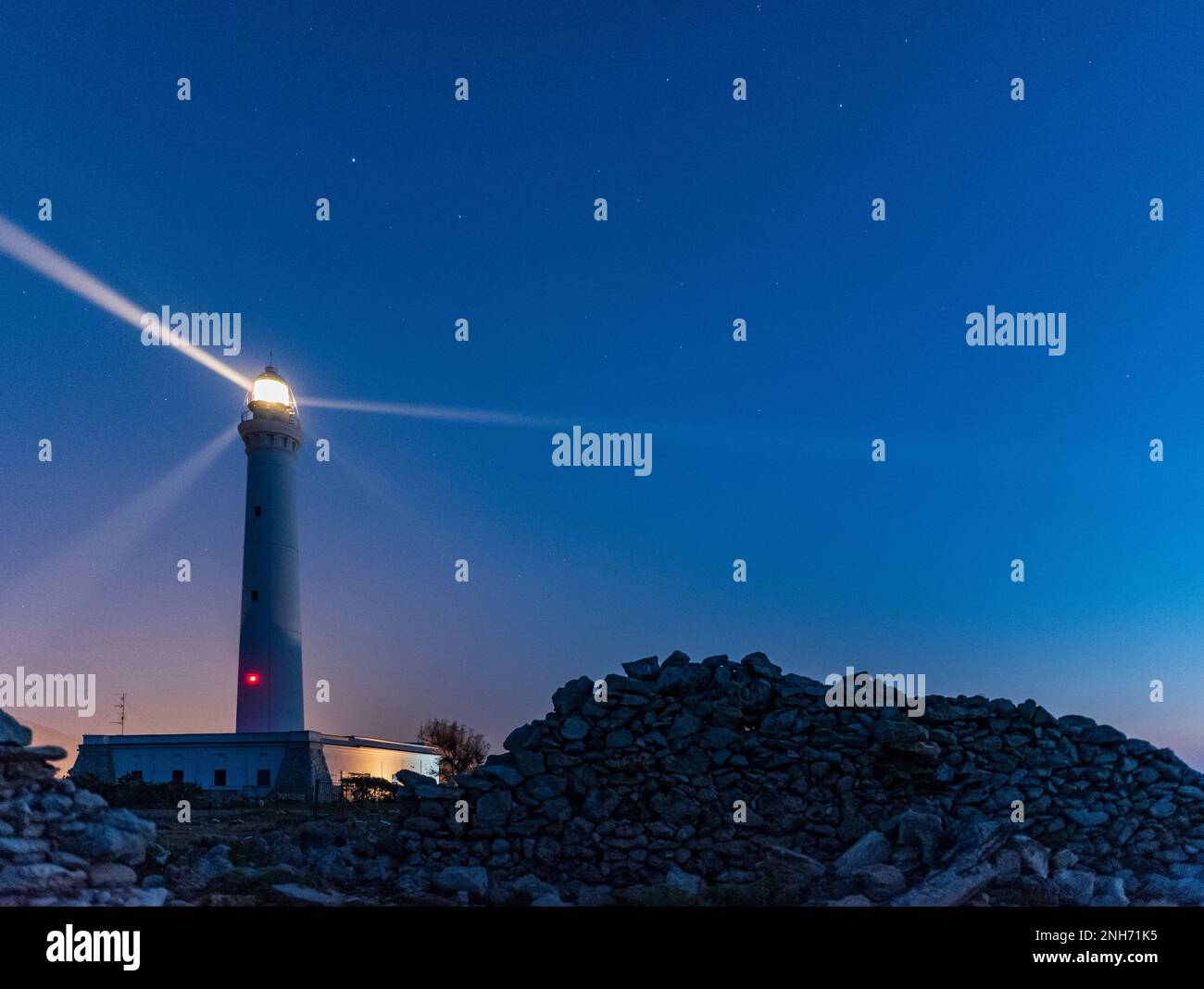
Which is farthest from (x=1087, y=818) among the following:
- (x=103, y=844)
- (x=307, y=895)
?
(x=103, y=844)

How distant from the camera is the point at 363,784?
36531 millimetres

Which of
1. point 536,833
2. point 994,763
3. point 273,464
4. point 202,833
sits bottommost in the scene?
point 202,833

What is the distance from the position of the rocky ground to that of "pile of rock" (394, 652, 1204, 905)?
0.03 m

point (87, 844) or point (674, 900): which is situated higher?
point (87, 844)

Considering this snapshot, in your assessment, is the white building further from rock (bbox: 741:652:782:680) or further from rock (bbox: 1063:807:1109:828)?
rock (bbox: 1063:807:1109:828)

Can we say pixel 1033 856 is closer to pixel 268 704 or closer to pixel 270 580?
pixel 268 704

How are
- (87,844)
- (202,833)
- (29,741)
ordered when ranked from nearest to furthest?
(87,844)
(29,741)
(202,833)

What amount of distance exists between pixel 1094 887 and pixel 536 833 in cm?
749

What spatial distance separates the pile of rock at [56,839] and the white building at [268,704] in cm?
2646

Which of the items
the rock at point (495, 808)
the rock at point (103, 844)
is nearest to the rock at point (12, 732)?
the rock at point (103, 844)

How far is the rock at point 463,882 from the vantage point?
12120mm

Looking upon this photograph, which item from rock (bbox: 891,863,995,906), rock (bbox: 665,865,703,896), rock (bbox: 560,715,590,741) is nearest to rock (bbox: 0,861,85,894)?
rock (bbox: 560,715,590,741)
